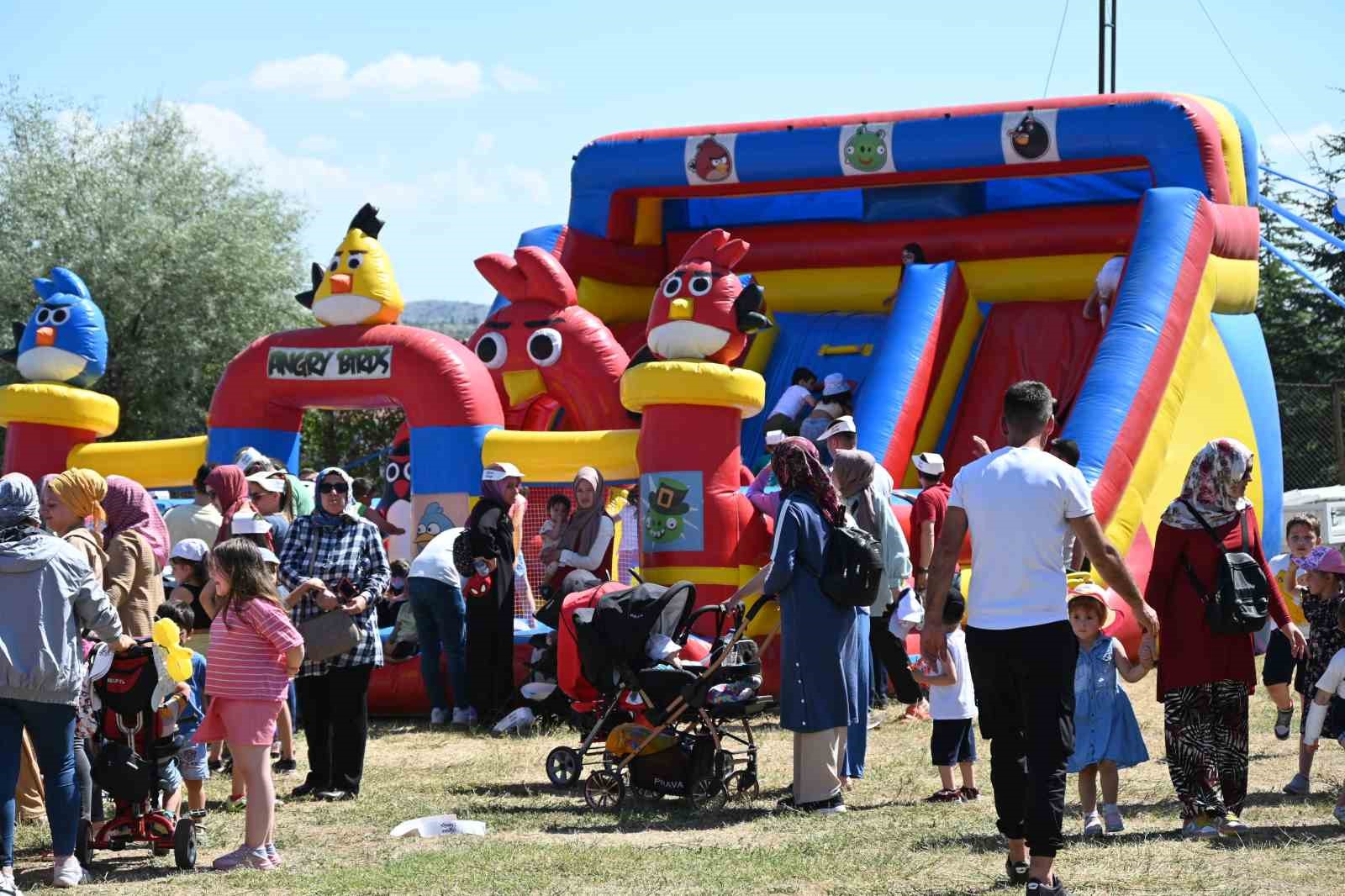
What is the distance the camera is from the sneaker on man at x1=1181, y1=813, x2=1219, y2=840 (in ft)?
19.9

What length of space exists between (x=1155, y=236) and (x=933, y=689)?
19.1 ft

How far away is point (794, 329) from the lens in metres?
15.0

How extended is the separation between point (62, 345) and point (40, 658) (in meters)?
7.91

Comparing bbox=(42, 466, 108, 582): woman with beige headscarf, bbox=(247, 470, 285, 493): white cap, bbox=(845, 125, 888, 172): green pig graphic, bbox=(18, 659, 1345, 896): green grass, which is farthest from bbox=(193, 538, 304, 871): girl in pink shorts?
bbox=(845, 125, 888, 172): green pig graphic

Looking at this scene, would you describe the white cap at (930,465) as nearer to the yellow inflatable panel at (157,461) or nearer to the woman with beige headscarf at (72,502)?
the woman with beige headscarf at (72,502)

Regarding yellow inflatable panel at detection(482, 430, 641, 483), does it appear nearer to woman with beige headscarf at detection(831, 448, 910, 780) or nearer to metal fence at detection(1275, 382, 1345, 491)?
woman with beige headscarf at detection(831, 448, 910, 780)

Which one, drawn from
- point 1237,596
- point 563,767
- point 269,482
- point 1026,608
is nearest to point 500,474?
point 269,482

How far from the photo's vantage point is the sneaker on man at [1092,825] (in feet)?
20.1

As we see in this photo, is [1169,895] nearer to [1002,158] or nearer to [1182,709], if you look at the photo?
[1182,709]

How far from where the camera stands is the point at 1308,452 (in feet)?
75.5

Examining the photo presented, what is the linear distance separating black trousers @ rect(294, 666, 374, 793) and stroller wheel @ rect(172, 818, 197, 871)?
140 cm

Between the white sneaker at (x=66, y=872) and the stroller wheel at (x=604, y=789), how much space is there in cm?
205

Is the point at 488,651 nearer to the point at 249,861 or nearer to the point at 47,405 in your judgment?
the point at 249,861

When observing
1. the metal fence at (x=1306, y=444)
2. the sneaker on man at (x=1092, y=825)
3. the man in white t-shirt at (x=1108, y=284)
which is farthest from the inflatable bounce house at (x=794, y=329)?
the metal fence at (x=1306, y=444)
